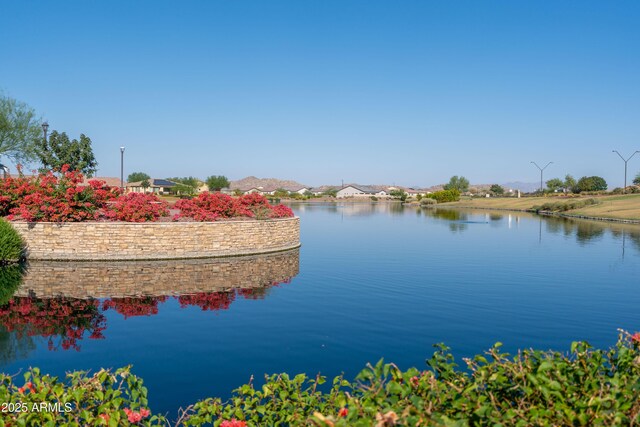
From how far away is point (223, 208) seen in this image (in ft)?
95.9

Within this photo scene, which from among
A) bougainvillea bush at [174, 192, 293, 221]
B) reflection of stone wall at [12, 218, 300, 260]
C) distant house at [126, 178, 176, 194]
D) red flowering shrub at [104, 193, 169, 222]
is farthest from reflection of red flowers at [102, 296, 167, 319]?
distant house at [126, 178, 176, 194]

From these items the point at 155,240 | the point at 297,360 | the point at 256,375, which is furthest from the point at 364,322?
the point at 155,240

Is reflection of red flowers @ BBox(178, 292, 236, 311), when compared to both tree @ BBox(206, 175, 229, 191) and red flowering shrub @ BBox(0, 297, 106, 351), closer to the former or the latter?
Answer: red flowering shrub @ BBox(0, 297, 106, 351)

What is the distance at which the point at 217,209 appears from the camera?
1140 inches

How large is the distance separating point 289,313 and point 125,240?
42.7 ft

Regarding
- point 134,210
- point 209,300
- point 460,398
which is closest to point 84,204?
point 134,210

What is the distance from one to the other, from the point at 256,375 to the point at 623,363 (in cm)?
679

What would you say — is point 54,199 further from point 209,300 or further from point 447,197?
point 447,197

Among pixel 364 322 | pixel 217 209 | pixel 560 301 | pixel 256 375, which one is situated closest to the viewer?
pixel 256 375

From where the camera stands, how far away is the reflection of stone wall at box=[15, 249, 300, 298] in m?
17.4

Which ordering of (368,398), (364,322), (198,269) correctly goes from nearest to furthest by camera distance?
(368,398) < (364,322) < (198,269)

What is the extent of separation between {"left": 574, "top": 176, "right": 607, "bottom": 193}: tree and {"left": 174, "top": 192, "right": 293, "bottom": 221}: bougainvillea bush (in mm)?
113872

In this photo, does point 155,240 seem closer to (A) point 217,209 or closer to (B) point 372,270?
(A) point 217,209

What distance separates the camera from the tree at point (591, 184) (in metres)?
121
